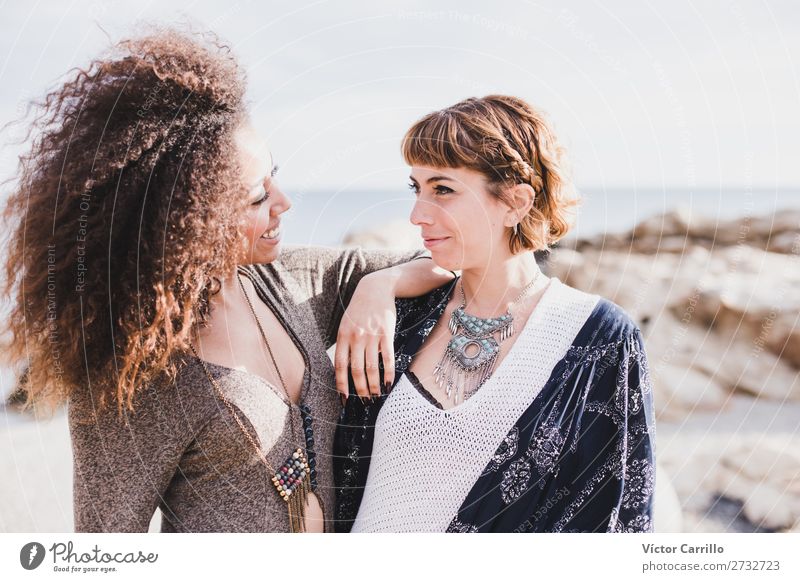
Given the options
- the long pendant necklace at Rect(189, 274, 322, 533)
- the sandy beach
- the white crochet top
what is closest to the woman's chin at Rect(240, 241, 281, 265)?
the long pendant necklace at Rect(189, 274, 322, 533)

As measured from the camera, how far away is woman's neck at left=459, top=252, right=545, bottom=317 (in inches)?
51.3

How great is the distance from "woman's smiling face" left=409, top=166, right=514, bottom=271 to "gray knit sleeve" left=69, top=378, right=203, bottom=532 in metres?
0.50

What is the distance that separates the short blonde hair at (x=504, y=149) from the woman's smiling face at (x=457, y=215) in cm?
2

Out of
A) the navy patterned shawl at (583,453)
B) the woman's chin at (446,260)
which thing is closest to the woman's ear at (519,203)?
the woman's chin at (446,260)

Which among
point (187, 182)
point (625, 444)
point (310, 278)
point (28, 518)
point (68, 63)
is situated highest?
point (68, 63)

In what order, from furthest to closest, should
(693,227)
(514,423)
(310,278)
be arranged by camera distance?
(693,227) < (310,278) < (514,423)

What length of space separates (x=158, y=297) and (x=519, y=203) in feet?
2.06

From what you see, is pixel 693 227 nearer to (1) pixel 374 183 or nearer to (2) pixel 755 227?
(2) pixel 755 227

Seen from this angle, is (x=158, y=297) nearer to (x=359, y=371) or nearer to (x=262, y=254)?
(x=262, y=254)

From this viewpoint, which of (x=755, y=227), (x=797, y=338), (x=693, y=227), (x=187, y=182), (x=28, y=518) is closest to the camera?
(x=187, y=182)

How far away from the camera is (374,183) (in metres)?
1.43

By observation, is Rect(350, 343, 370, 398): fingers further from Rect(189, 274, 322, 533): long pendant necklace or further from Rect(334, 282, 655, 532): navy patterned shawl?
Rect(334, 282, 655, 532): navy patterned shawl

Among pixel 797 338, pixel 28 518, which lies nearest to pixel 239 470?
pixel 28 518
